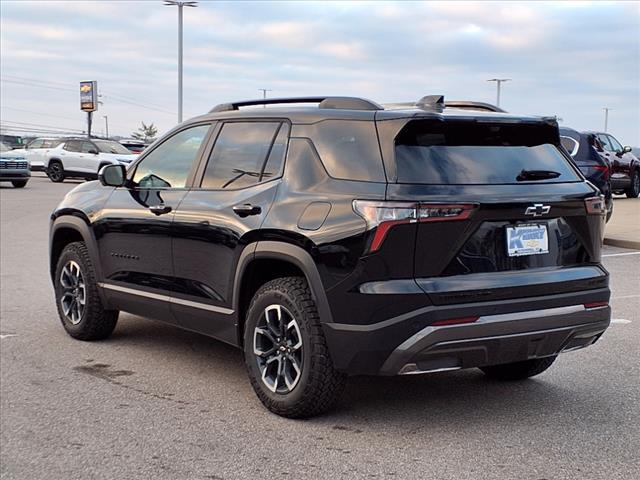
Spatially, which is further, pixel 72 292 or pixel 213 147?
pixel 72 292

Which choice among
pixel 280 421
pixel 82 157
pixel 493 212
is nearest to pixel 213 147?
pixel 280 421

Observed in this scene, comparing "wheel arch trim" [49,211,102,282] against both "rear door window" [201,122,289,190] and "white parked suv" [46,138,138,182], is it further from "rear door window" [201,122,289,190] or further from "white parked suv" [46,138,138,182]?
"white parked suv" [46,138,138,182]

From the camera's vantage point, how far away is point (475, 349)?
4.24 meters

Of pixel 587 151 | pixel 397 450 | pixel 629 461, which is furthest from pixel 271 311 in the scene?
pixel 587 151

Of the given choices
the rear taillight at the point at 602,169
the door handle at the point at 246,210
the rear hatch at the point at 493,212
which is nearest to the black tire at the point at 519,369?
the rear hatch at the point at 493,212

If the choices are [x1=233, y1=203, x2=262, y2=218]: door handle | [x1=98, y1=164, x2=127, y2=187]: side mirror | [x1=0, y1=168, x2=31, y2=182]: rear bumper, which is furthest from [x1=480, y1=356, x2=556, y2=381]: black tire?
[x1=0, y1=168, x2=31, y2=182]: rear bumper

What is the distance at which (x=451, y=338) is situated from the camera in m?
4.17

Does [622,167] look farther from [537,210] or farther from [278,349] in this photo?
[278,349]

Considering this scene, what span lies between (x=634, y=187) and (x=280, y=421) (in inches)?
857

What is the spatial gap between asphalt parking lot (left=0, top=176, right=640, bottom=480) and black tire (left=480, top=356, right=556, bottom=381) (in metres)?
0.06

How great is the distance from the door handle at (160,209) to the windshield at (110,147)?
2620 centimetres

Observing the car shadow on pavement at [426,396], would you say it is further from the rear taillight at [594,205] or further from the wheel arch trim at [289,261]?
the rear taillight at [594,205]

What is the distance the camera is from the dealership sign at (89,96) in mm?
54812

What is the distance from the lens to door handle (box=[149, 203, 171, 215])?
18.4 feet
